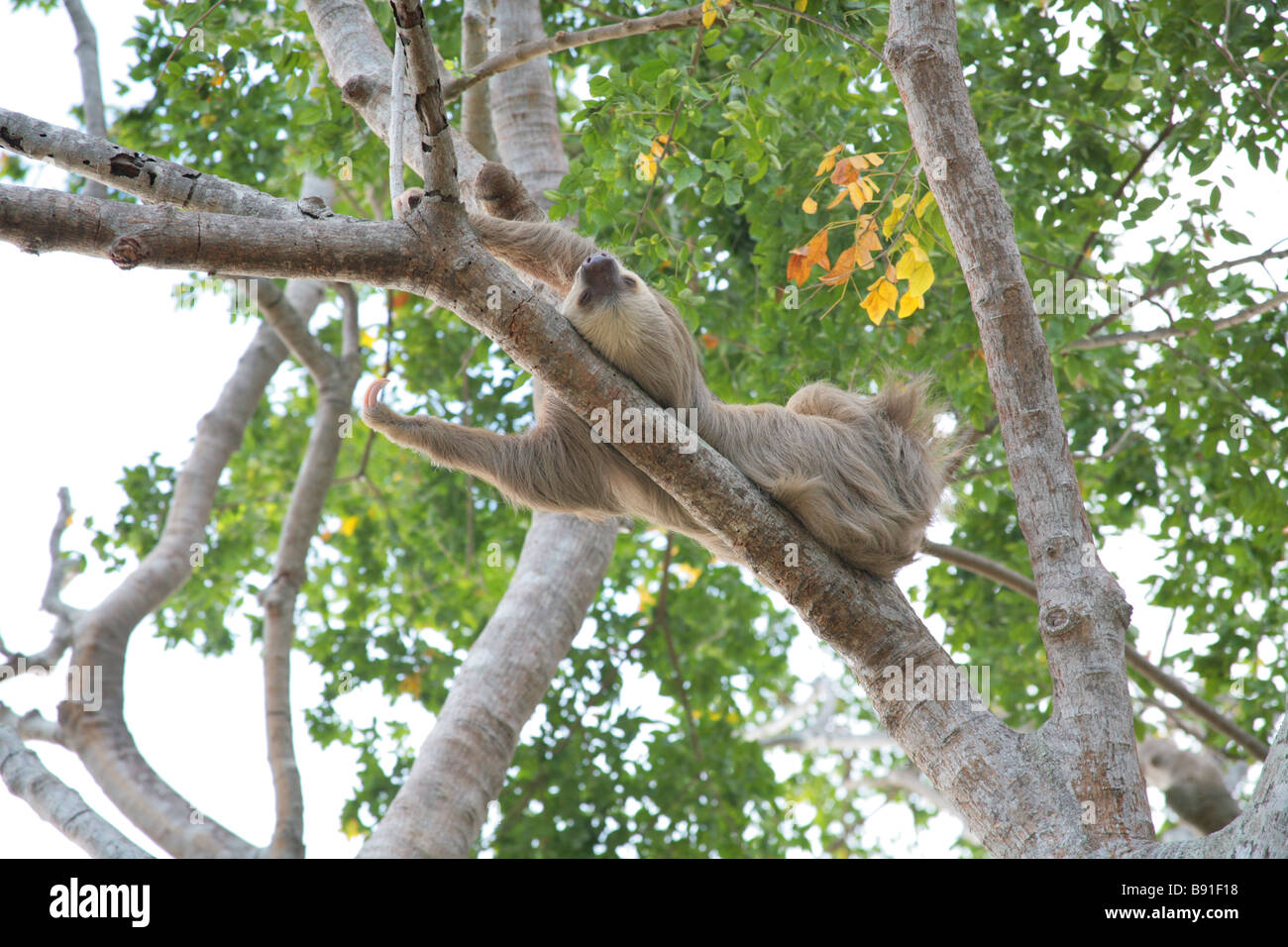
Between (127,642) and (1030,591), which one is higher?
(127,642)

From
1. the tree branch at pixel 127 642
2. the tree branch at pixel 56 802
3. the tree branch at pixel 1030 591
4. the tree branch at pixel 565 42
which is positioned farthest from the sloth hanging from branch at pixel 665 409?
the tree branch at pixel 127 642

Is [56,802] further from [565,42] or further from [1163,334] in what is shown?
[1163,334]

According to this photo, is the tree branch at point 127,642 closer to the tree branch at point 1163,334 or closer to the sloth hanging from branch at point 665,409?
the sloth hanging from branch at point 665,409

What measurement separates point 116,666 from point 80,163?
4709mm

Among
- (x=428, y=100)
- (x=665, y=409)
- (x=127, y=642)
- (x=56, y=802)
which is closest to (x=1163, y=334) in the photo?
(x=665, y=409)

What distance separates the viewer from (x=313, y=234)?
332cm

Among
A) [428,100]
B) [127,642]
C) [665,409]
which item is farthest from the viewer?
[127,642]

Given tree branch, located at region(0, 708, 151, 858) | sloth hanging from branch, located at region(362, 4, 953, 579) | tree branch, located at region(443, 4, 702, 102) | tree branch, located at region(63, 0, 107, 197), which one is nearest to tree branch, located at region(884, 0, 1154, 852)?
sloth hanging from branch, located at region(362, 4, 953, 579)

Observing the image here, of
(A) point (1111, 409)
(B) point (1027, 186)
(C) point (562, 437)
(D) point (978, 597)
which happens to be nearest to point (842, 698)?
(D) point (978, 597)

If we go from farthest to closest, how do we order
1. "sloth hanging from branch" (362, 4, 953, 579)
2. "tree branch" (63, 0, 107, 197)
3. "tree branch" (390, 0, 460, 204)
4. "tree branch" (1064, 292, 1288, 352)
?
"tree branch" (63, 0, 107, 197), "tree branch" (1064, 292, 1288, 352), "sloth hanging from branch" (362, 4, 953, 579), "tree branch" (390, 0, 460, 204)

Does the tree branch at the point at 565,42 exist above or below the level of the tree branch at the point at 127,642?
above

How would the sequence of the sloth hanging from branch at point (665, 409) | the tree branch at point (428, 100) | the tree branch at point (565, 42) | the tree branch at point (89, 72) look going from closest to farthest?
the tree branch at point (428, 100)
the sloth hanging from branch at point (665, 409)
the tree branch at point (565, 42)
the tree branch at point (89, 72)

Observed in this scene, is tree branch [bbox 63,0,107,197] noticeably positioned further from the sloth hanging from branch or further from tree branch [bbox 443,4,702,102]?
the sloth hanging from branch
